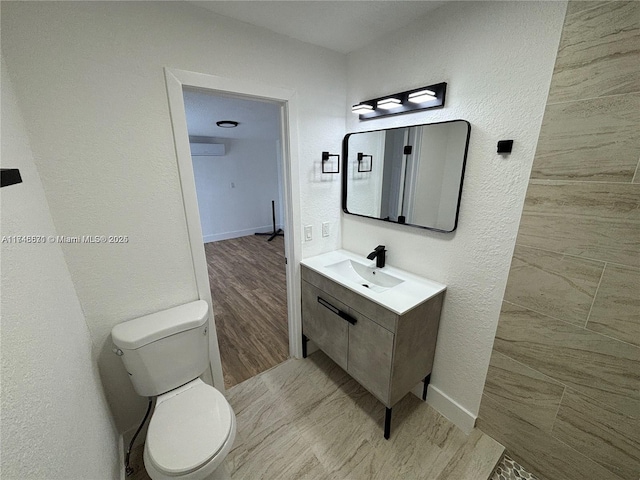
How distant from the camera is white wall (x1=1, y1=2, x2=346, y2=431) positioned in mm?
1042

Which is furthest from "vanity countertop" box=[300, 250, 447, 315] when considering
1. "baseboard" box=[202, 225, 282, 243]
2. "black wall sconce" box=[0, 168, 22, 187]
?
"baseboard" box=[202, 225, 282, 243]

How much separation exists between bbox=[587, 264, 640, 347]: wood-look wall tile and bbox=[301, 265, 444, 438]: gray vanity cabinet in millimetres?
653

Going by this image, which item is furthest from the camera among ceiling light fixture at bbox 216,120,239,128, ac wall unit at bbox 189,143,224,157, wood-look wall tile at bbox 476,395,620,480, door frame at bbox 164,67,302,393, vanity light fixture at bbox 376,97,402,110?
ac wall unit at bbox 189,143,224,157

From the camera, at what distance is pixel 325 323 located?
184 centimetres

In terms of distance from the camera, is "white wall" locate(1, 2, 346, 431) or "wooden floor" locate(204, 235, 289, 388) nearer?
"white wall" locate(1, 2, 346, 431)

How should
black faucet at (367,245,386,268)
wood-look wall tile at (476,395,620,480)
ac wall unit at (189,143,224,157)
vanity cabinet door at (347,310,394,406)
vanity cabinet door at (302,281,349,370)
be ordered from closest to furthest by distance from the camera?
1. wood-look wall tile at (476,395,620,480)
2. vanity cabinet door at (347,310,394,406)
3. vanity cabinet door at (302,281,349,370)
4. black faucet at (367,245,386,268)
5. ac wall unit at (189,143,224,157)

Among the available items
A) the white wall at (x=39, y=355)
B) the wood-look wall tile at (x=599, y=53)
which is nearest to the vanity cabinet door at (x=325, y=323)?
the white wall at (x=39, y=355)

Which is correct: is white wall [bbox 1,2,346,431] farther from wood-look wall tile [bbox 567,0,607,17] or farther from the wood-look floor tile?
the wood-look floor tile

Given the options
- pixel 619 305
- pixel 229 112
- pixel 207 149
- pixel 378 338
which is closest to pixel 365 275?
pixel 378 338

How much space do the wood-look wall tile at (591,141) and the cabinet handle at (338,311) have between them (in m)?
1.18

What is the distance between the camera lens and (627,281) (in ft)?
3.23

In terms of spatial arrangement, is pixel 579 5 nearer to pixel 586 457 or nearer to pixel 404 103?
pixel 404 103

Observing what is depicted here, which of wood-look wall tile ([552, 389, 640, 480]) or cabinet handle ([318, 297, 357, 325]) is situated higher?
cabinet handle ([318, 297, 357, 325])

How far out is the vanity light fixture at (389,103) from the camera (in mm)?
1564
